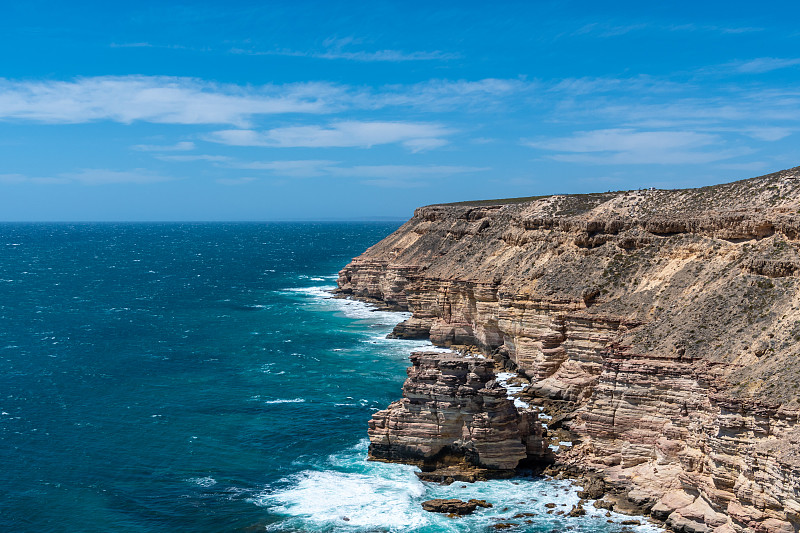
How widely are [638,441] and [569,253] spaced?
1076 inches

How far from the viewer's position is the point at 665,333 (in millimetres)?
45750

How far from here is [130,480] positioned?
44531 millimetres

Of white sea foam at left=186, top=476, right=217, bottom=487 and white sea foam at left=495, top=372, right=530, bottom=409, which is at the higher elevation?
white sea foam at left=495, top=372, right=530, bottom=409

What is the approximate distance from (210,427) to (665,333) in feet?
104

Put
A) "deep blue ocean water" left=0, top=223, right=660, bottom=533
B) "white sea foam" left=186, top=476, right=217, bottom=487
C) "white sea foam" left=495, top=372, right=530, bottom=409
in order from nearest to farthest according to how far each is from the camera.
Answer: "deep blue ocean water" left=0, top=223, right=660, bottom=533, "white sea foam" left=186, top=476, right=217, bottom=487, "white sea foam" left=495, top=372, right=530, bottom=409

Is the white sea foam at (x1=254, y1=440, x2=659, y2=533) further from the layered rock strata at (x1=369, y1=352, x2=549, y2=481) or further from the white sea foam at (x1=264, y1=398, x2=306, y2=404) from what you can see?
the white sea foam at (x1=264, y1=398, x2=306, y2=404)

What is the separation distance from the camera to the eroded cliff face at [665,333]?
34781mm

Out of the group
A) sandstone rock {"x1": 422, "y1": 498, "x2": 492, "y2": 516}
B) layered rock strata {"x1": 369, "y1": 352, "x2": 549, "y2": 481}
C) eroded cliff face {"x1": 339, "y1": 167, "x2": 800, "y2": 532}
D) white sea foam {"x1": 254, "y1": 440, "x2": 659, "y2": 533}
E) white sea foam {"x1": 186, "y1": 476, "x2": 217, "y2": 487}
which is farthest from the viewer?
white sea foam {"x1": 186, "y1": 476, "x2": 217, "y2": 487}

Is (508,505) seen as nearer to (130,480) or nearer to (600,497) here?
(600,497)

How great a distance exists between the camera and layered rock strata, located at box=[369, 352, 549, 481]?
42.2 meters

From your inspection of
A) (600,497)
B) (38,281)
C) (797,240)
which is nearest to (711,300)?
(797,240)

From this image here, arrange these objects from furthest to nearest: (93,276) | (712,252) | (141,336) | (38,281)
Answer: (93,276)
(38,281)
(141,336)
(712,252)

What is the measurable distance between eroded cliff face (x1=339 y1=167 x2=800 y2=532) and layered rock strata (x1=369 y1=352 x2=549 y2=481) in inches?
89.3

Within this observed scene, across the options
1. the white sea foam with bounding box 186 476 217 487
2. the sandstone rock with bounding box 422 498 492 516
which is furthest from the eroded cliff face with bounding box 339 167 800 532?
the white sea foam with bounding box 186 476 217 487
